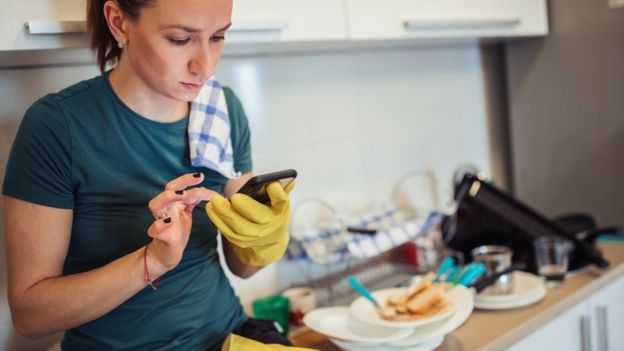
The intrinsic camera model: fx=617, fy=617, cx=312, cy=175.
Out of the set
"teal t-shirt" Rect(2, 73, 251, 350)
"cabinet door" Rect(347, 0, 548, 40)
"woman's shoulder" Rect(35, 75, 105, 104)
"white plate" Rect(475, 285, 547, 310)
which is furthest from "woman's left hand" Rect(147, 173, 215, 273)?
"white plate" Rect(475, 285, 547, 310)

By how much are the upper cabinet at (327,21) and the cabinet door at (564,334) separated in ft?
2.34

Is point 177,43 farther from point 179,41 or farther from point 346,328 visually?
point 346,328

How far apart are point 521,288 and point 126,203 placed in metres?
0.91

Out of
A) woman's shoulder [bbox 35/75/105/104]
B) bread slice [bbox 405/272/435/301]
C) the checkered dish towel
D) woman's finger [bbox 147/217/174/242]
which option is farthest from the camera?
bread slice [bbox 405/272/435/301]

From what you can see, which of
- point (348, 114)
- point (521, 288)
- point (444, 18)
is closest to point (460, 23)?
point (444, 18)

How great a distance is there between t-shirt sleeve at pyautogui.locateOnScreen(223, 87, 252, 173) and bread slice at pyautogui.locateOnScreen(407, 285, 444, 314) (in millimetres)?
415

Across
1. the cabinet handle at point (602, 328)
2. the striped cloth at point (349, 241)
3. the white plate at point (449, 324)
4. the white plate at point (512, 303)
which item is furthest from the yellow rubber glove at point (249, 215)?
the cabinet handle at point (602, 328)

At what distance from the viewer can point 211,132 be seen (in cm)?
105

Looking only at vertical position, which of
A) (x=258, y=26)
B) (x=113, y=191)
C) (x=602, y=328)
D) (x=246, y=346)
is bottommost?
(x=602, y=328)

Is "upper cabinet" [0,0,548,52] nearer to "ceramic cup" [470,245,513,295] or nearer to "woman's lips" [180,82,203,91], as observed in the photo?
"woman's lips" [180,82,203,91]

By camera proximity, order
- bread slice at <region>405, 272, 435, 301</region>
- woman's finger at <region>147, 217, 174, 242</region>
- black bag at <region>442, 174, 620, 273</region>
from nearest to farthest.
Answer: woman's finger at <region>147, 217, 174, 242</region>
bread slice at <region>405, 272, 435, 301</region>
black bag at <region>442, 174, 620, 273</region>

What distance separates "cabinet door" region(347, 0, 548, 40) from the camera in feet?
4.44

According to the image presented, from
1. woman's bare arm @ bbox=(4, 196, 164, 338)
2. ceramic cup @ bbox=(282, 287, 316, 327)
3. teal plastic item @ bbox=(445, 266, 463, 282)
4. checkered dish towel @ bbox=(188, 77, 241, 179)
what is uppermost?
checkered dish towel @ bbox=(188, 77, 241, 179)

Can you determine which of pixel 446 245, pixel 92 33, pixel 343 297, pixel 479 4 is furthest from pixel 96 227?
pixel 479 4
